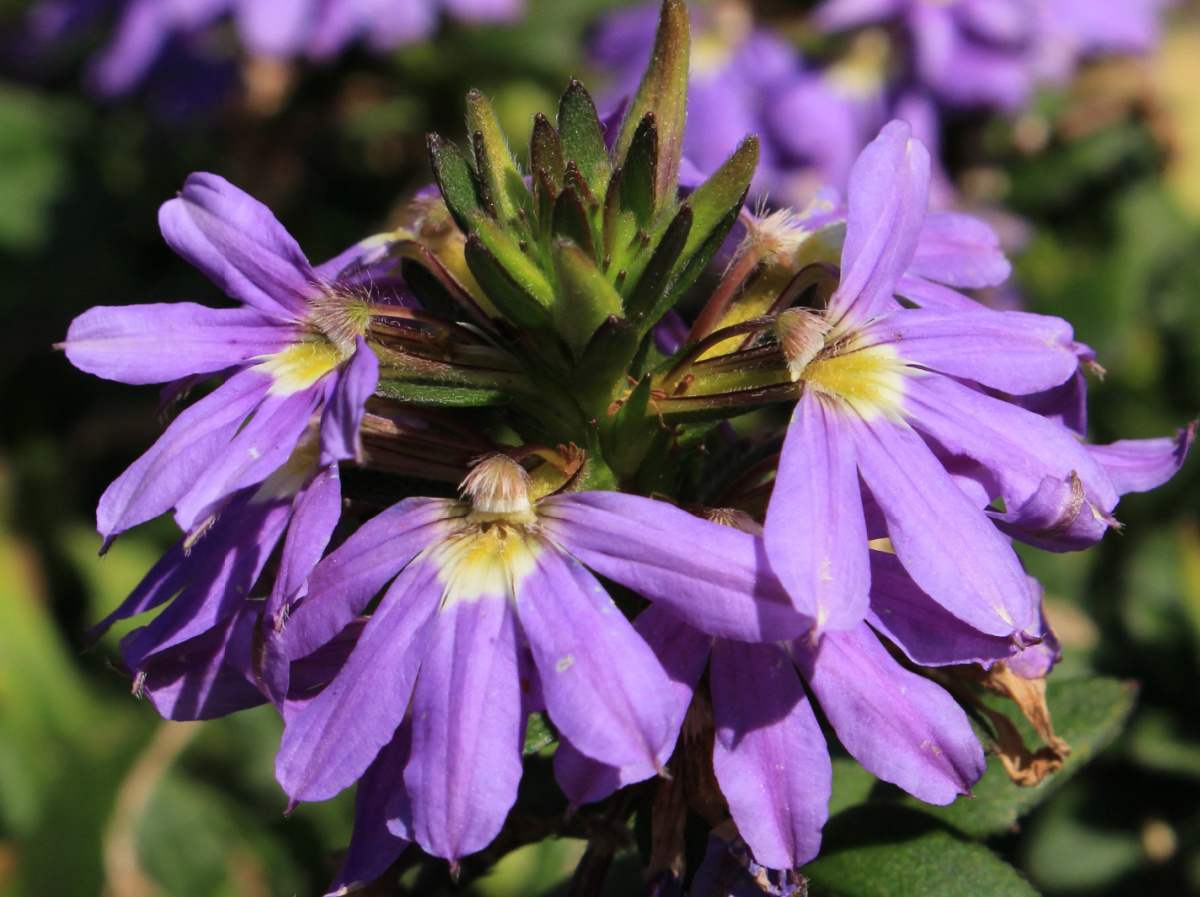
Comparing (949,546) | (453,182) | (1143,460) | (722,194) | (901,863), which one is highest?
(453,182)

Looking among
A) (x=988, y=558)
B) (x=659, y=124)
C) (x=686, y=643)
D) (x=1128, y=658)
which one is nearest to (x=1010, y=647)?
(x=988, y=558)

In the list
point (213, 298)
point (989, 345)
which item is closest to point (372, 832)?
point (989, 345)

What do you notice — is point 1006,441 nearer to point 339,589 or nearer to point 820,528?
point 820,528

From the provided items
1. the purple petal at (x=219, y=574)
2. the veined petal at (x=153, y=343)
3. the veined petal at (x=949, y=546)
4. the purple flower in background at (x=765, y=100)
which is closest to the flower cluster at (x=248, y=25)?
the purple flower in background at (x=765, y=100)

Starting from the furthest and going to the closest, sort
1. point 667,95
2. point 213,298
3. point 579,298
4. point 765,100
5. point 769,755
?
point 213,298, point 765,100, point 667,95, point 579,298, point 769,755

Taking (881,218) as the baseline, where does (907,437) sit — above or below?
below

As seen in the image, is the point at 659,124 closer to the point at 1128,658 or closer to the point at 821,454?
the point at 821,454
